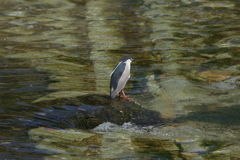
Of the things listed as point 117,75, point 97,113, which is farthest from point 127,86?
point 97,113

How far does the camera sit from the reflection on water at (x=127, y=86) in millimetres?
5344

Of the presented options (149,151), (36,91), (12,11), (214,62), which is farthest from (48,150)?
(12,11)

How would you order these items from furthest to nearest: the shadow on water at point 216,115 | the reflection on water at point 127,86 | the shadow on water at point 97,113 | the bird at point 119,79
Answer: the bird at point 119,79, the shadow on water at point 216,115, the shadow on water at point 97,113, the reflection on water at point 127,86

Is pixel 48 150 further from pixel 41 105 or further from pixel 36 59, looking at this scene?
pixel 36 59

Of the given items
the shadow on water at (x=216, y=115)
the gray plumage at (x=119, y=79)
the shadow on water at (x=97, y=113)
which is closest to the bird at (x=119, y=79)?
the gray plumage at (x=119, y=79)

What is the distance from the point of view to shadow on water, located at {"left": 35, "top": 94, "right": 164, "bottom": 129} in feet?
20.4

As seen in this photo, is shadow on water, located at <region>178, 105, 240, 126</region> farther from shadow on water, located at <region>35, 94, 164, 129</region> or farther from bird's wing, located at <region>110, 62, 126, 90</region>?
bird's wing, located at <region>110, 62, 126, 90</region>

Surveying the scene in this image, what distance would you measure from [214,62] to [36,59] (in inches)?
170

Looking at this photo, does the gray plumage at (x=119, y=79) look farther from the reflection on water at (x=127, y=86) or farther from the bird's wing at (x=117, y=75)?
the reflection on water at (x=127, y=86)

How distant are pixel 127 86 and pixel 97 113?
2.31 metres

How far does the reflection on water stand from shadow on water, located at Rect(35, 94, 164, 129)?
16 mm

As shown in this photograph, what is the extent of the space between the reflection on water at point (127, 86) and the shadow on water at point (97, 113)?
0.05ft

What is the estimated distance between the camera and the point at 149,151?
16.8 ft

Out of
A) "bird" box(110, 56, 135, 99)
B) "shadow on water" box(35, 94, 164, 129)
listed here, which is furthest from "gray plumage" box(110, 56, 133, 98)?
"shadow on water" box(35, 94, 164, 129)
